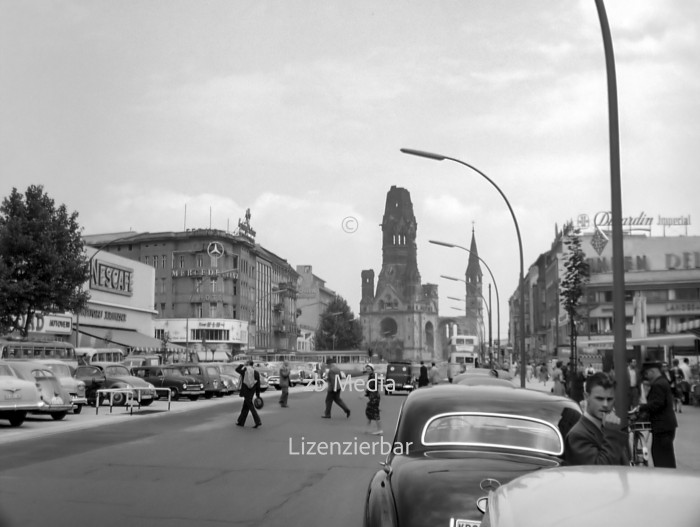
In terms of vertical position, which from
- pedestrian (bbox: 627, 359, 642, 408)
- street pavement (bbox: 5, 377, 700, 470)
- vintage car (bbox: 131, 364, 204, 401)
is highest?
pedestrian (bbox: 627, 359, 642, 408)

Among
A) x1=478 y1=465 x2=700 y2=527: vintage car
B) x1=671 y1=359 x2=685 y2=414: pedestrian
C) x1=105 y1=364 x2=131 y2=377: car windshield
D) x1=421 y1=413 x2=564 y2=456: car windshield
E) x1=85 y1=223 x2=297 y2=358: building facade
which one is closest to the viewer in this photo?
x1=478 y1=465 x2=700 y2=527: vintage car

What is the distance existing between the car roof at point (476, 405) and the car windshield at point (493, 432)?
5 cm

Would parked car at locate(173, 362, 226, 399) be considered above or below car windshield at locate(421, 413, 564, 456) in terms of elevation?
below

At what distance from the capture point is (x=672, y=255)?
92438 millimetres

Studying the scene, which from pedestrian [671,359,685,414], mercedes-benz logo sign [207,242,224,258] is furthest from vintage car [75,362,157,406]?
mercedes-benz logo sign [207,242,224,258]

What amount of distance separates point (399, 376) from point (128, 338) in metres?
28.1

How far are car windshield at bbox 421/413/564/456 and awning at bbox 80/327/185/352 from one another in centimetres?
5782

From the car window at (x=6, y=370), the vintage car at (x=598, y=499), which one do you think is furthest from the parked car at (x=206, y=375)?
the vintage car at (x=598, y=499)

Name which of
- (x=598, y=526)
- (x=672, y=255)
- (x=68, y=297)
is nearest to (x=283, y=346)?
(x=672, y=255)

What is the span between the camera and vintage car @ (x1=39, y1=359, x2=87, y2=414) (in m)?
26.4

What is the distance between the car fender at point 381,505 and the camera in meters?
5.74

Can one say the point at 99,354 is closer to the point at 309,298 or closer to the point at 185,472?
the point at 185,472

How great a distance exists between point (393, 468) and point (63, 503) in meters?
4.95

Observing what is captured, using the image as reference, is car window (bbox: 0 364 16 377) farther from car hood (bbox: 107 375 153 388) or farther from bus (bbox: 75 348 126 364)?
Result: bus (bbox: 75 348 126 364)
